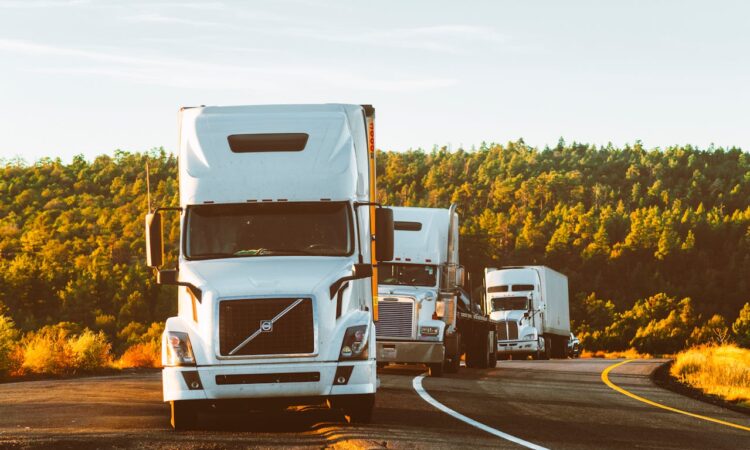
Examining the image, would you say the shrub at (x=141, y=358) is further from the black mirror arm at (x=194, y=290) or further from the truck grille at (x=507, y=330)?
the truck grille at (x=507, y=330)

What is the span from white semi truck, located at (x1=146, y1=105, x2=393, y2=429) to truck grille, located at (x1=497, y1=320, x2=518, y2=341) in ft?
108

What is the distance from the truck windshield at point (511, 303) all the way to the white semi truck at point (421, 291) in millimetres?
21390

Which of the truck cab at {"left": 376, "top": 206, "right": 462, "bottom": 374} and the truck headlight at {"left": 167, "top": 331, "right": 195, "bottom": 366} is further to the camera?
the truck cab at {"left": 376, "top": 206, "right": 462, "bottom": 374}

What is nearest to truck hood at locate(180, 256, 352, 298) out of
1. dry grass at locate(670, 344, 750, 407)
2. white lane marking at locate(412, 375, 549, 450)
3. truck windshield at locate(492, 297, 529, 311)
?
white lane marking at locate(412, 375, 549, 450)

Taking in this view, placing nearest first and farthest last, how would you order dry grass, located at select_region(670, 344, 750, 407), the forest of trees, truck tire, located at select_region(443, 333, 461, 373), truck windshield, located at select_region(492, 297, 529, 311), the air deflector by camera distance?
the air deflector, dry grass, located at select_region(670, 344, 750, 407), truck tire, located at select_region(443, 333, 461, 373), truck windshield, located at select_region(492, 297, 529, 311), the forest of trees

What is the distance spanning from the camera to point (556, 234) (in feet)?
466

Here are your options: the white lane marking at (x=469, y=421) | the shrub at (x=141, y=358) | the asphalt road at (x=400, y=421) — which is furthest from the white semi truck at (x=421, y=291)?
the shrub at (x=141, y=358)

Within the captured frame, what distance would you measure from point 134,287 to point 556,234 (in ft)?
193

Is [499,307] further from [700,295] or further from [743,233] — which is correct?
[743,233]

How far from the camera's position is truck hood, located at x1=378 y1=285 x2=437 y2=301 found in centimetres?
2575

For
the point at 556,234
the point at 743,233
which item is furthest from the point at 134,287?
the point at 743,233

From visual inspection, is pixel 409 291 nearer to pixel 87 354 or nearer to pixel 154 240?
pixel 87 354

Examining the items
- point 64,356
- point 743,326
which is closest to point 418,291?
point 64,356

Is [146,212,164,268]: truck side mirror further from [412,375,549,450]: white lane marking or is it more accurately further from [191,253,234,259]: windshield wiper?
[412,375,549,450]: white lane marking
